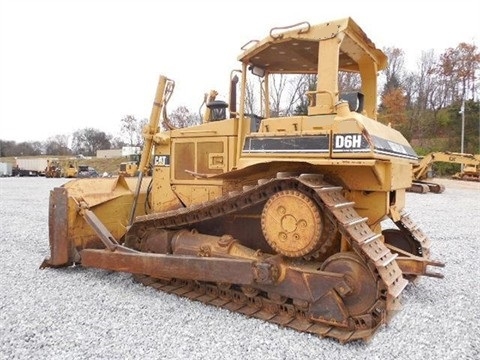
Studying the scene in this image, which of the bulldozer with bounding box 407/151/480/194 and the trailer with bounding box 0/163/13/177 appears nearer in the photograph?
the bulldozer with bounding box 407/151/480/194

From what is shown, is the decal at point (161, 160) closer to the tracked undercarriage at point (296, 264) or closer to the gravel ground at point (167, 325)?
the tracked undercarriage at point (296, 264)

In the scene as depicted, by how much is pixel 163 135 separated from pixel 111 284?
216 cm

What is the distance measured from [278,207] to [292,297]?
2.98 feet

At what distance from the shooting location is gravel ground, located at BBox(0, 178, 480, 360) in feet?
12.0

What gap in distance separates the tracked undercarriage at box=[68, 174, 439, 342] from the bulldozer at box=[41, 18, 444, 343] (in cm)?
1

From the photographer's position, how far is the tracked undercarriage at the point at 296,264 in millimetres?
3918

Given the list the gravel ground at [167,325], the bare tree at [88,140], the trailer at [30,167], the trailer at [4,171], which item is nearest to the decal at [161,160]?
the gravel ground at [167,325]

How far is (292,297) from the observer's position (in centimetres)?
427

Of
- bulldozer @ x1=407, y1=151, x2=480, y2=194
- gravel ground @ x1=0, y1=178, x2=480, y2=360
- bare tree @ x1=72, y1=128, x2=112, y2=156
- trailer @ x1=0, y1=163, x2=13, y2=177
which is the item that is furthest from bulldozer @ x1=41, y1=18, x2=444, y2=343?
bare tree @ x1=72, y1=128, x2=112, y2=156

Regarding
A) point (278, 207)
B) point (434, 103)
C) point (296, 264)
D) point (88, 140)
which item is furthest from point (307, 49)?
point (88, 140)

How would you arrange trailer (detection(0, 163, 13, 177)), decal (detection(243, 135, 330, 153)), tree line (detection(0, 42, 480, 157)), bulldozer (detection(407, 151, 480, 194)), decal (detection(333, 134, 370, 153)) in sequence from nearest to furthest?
1. decal (detection(333, 134, 370, 153))
2. decal (detection(243, 135, 330, 153))
3. bulldozer (detection(407, 151, 480, 194))
4. tree line (detection(0, 42, 480, 157))
5. trailer (detection(0, 163, 13, 177))

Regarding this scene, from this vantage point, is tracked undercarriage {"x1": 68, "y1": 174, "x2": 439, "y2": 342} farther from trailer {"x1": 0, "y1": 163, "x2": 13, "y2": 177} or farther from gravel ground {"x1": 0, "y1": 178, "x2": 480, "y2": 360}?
trailer {"x1": 0, "y1": 163, "x2": 13, "y2": 177}

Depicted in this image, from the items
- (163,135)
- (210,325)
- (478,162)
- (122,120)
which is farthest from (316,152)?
(122,120)

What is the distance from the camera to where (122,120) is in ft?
237
